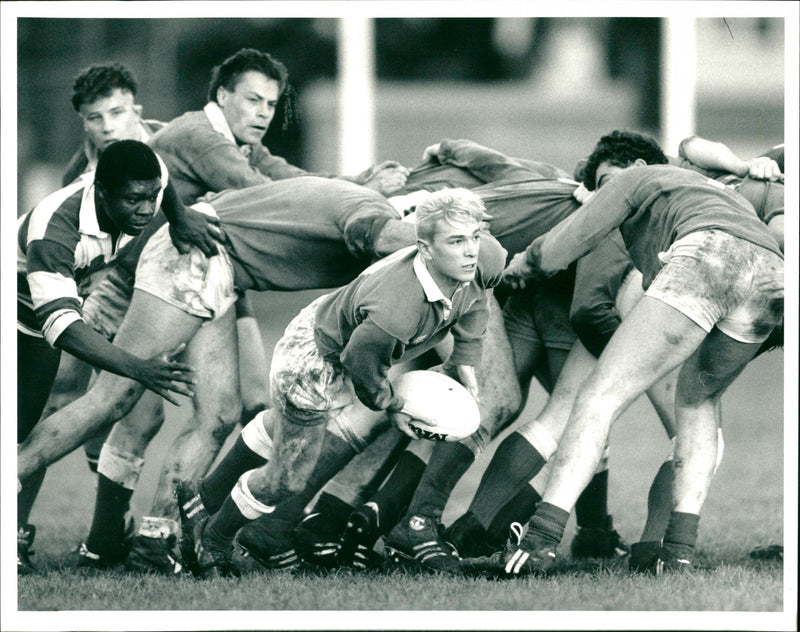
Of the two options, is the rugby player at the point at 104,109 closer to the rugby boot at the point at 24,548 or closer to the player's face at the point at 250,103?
the player's face at the point at 250,103

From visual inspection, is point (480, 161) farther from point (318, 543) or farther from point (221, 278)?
point (318, 543)

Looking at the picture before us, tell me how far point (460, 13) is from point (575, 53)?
18761 mm

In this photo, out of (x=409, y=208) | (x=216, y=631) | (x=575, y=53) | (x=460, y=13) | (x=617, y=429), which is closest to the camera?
(x=216, y=631)

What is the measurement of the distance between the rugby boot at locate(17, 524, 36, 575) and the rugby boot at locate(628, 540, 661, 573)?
2.74 m

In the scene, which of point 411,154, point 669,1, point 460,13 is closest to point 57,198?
point 460,13

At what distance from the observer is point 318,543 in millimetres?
5641

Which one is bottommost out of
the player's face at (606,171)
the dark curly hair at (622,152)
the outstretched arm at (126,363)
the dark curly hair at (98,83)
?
the outstretched arm at (126,363)

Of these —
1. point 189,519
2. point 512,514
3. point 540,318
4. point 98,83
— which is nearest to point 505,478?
point 512,514

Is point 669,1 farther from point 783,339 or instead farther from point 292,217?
point 292,217

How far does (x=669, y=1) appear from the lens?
5586mm

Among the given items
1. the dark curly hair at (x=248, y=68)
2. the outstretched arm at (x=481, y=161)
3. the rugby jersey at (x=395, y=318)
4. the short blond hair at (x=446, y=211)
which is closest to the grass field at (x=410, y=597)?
the rugby jersey at (x=395, y=318)

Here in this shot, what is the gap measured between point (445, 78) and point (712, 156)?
55.8ft

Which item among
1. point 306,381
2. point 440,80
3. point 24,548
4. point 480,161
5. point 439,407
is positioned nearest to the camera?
point 439,407

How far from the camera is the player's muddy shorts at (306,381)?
5.18 m
